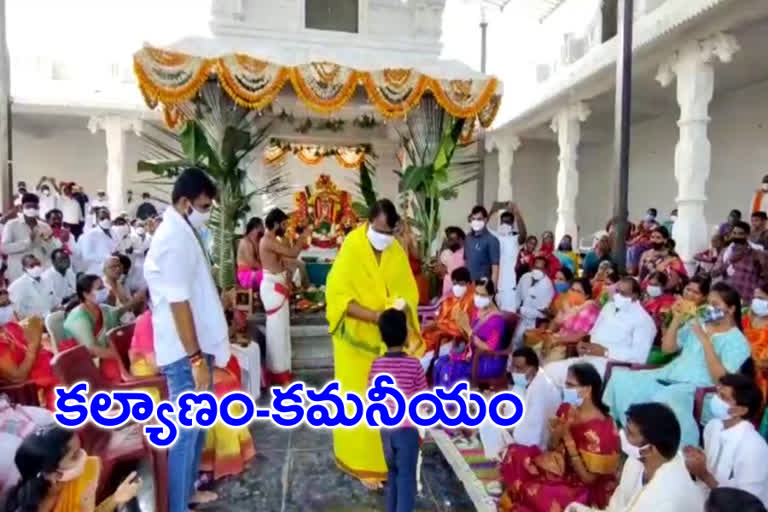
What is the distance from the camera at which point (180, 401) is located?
2865 mm

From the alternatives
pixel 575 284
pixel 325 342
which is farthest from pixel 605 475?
pixel 325 342

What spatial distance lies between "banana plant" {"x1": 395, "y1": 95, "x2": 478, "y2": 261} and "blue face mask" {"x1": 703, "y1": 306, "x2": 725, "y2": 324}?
150 inches

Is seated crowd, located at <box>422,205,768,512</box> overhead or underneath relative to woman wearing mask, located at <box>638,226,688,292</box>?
underneath

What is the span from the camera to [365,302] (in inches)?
141

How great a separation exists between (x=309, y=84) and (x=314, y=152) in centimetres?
367

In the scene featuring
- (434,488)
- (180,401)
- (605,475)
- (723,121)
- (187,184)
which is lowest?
(434,488)

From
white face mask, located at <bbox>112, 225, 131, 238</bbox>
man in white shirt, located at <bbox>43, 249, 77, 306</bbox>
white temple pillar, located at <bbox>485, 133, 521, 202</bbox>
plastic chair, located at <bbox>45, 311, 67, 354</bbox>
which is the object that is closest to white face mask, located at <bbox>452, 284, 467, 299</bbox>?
plastic chair, located at <bbox>45, 311, 67, 354</bbox>

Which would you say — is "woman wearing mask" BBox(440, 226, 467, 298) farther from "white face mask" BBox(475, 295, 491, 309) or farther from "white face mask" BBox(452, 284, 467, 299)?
"white face mask" BBox(475, 295, 491, 309)

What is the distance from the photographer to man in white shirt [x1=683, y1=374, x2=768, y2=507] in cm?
262

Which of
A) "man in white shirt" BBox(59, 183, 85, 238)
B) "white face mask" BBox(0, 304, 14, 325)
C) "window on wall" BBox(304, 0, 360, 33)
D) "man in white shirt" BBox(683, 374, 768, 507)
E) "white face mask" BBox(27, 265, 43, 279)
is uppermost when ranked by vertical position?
"window on wall" BBox(304, 0, 360, 33)

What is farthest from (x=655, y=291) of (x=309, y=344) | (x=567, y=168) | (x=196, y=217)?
(x=567, y=168)

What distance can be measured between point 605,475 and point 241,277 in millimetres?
4464

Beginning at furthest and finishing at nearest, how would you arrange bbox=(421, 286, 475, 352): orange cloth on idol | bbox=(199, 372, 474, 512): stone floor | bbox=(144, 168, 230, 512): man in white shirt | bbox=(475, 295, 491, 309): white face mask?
bbox=(421, 286, 475, 352): orange cloth on idol < bbox=(475, 295, 491, 309): white face mask < bbox=(199, 372, 474, 512): stone floor < bbox=(144, 168, 230, 512): man in white shirt

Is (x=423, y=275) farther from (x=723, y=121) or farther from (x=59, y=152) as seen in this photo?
(x=59, y=152)
